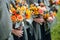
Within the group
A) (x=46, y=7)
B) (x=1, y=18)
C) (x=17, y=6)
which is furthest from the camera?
(x=46, y=7)

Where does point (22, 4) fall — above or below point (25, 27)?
above

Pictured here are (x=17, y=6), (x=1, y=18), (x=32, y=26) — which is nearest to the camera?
(x=1, y=18)

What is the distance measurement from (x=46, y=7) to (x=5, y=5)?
1142 millimetres

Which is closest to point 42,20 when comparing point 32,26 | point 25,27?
point 32,26

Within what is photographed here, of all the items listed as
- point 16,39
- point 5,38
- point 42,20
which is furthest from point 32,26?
point 5,38

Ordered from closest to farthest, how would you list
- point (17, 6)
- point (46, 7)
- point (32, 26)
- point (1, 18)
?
point (1, 18), point (17, 6), point (32, 26), point (46, 7)

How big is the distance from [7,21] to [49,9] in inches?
48.0

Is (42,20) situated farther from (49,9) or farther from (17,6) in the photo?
(17,6)

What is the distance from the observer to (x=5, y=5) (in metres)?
2.25

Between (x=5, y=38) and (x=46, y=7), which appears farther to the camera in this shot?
(x=46, y=7)

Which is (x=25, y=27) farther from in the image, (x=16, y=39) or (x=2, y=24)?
(x=2, y=24)

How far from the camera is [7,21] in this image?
222 cm

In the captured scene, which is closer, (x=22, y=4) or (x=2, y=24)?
(x=2, y=24)

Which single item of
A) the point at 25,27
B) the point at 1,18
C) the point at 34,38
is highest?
the point at 1,18
